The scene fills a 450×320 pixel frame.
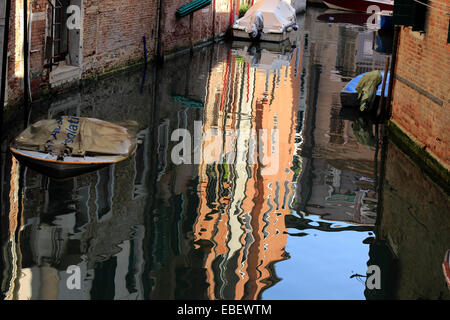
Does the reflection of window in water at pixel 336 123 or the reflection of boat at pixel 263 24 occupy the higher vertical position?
the reflection of boat at pixel 263 24

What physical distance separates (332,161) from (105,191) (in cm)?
491

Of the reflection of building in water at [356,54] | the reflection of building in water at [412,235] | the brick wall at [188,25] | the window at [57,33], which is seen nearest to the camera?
the reflection of building in water at [412,235]

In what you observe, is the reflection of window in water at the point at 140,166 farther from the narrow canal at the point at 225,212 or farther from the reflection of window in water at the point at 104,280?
the reflection of window in water at the point at 104,280

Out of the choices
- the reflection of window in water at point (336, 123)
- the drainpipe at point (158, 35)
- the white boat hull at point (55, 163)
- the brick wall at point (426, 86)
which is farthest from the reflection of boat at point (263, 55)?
the white boat hull at point (55, 163)

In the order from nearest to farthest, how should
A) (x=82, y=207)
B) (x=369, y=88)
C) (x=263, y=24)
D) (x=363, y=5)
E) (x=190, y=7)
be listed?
1. (x=82, y=207)
2. (x=369, y=88)
3. (x=190, y=7)
4. (x=263, y=24)
5. (x=363, y=5)

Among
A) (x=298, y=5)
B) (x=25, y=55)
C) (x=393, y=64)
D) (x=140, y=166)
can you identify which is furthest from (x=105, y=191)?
(x=298, y=5)

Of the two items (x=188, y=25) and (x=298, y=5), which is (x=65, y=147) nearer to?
(x=188, y=25)

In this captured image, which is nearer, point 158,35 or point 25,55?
point 25,55

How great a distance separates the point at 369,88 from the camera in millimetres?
19453

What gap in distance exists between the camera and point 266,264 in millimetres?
9516

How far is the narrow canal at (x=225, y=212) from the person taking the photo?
28.9 feet

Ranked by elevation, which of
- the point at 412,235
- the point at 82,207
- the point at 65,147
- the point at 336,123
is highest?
the point at 65,147

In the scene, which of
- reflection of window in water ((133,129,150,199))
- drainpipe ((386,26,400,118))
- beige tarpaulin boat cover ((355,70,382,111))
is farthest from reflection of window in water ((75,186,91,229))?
beige tarpaulin boat cover ((355,70,382,111))

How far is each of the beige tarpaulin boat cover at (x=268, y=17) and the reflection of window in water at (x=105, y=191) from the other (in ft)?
77.8
